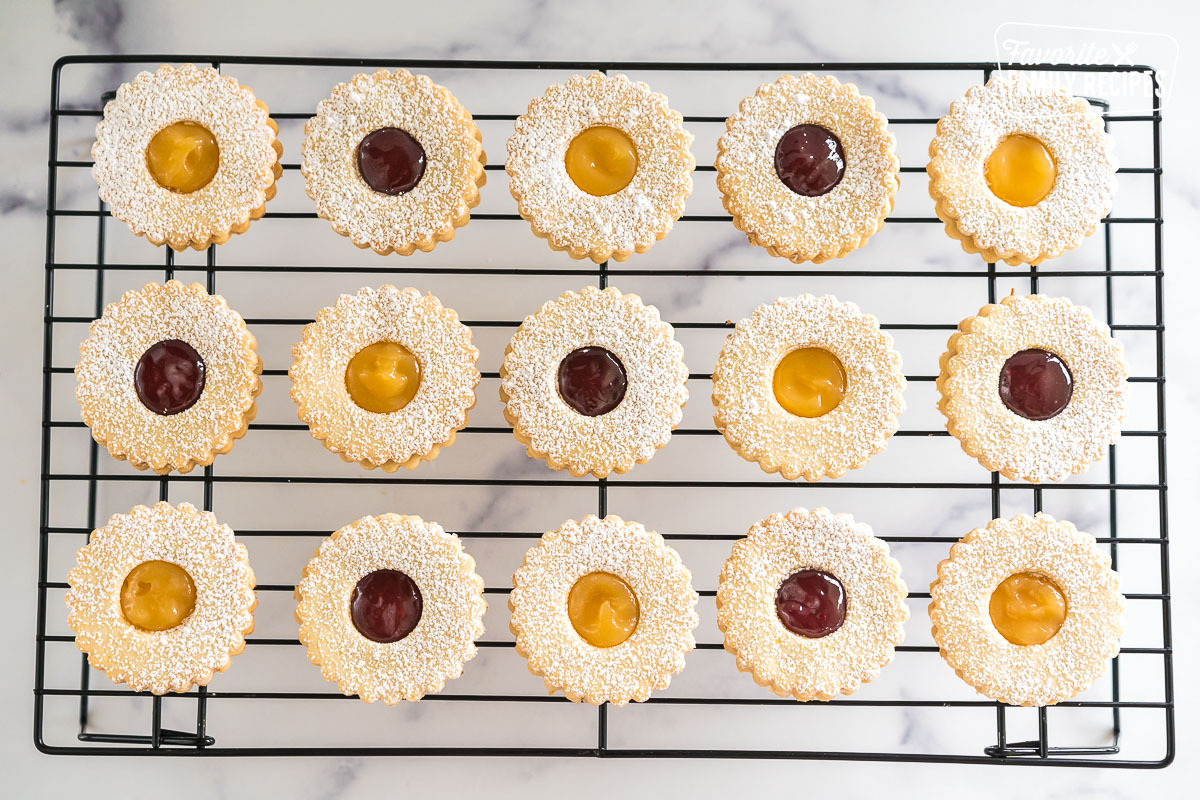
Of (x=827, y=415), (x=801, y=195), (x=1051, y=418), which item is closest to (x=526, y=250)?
(x=801, y=195)

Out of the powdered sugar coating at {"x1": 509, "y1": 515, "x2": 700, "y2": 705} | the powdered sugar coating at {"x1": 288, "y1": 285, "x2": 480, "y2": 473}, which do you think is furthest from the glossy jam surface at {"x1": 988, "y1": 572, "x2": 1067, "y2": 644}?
the powdered sugar coating at {"x1": 288, "y1": 285, "x2": 480, "y2": 473}

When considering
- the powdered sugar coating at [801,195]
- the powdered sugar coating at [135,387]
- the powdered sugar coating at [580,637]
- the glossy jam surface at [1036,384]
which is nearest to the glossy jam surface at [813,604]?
the powdered sugar coating at [580,637]

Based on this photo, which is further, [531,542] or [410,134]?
[531,542]

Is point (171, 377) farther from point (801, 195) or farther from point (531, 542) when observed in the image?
point (801, 195)

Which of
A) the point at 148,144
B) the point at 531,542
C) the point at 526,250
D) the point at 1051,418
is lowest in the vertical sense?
the point at 531,542

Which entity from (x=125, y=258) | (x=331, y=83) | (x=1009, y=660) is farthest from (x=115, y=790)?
(x=1009, y=660)

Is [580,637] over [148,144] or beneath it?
beneath

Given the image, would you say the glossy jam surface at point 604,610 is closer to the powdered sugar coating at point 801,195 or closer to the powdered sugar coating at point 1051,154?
the powdered sugar coating at point 801,195
